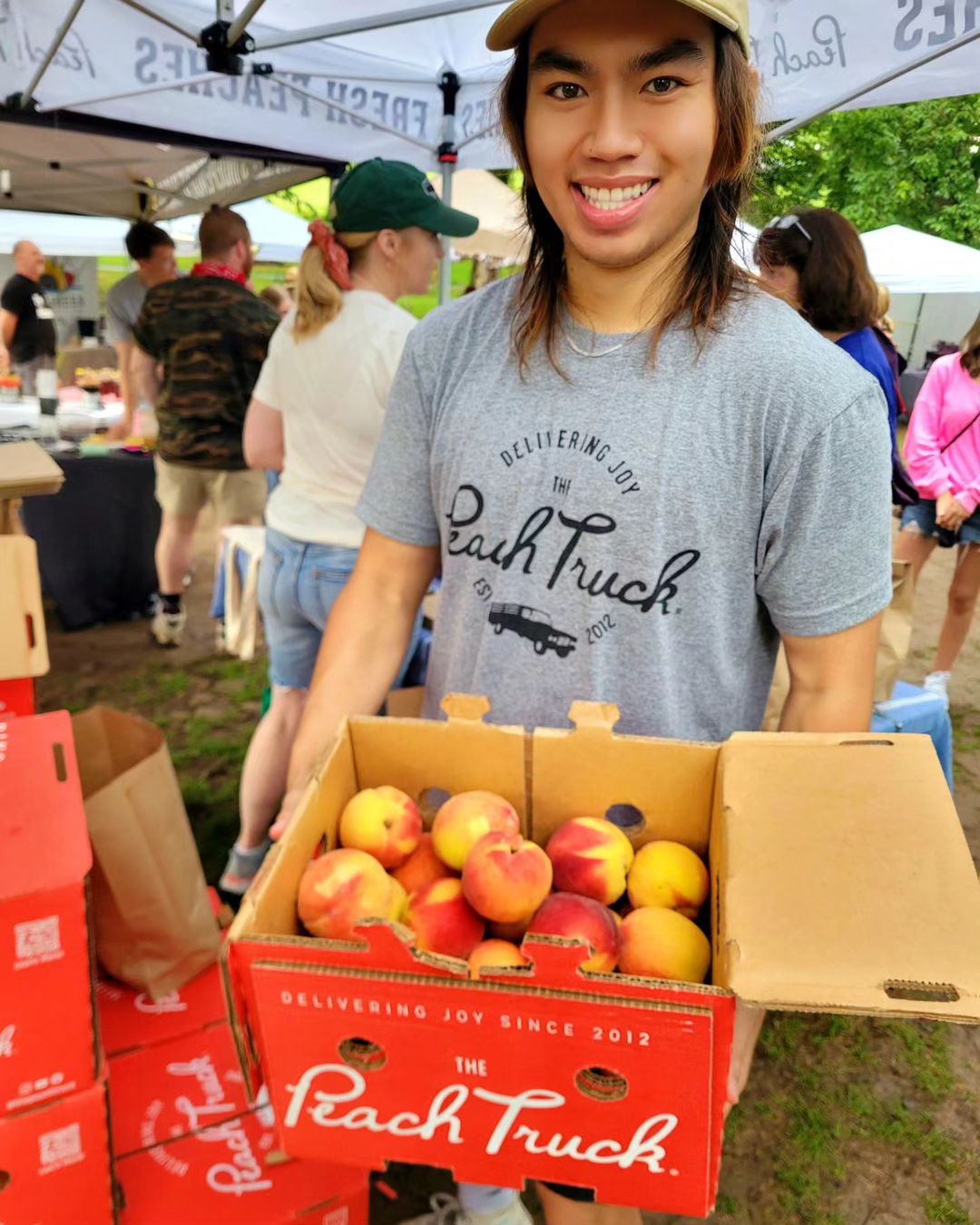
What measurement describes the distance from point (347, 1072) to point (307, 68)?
485 centimetres

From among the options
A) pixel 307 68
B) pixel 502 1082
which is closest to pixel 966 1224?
pixel 502 1082

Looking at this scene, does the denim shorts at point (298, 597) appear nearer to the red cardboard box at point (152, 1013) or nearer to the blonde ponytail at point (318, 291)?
the blonde ponytail at point (318, 291)

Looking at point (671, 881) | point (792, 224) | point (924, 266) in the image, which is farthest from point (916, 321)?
point (671, 881)

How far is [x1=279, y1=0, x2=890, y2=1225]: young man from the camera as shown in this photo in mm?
1120

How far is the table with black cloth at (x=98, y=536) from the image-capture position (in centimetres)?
472

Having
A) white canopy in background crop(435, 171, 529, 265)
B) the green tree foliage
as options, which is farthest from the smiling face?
the green tree foliage

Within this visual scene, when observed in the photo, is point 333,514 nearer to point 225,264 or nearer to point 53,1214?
point 53,1214

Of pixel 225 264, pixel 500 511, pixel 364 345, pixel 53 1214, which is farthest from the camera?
pixel 225 264

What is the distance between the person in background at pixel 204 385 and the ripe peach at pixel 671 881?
11.5 feet

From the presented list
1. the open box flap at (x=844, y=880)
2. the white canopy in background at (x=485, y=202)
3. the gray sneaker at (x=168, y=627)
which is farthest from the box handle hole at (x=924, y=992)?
the white canopy in background at (x=485, y=202)

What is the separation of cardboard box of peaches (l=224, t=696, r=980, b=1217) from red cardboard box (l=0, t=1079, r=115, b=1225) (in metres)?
0.61

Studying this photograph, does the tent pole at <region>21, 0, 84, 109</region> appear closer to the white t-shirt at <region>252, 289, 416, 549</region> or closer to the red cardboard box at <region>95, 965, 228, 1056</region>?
the white t-shirt at <region>252, 289, 416, 549</region>

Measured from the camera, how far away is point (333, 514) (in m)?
2.58

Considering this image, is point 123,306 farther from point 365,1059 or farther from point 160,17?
point 365,1059
